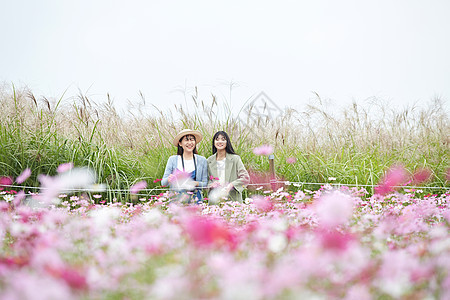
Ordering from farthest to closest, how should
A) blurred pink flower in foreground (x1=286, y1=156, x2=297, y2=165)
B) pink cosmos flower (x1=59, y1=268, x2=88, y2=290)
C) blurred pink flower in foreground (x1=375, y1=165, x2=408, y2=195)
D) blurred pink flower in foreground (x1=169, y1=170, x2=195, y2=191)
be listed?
blurred pink flower in foreground (x1=286, y1=156, x2=297, y2=165) → blurred pink flower in foreground (x1=375, y1=165, x2=408, y2=195) → blurred pink flower in foreground (x1=169, y1=170, x2=195, y2=191) → pink cosmos flower (x1=59, y1=268, x2=88, y2=290)

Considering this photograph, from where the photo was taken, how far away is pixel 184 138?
14.6 feet

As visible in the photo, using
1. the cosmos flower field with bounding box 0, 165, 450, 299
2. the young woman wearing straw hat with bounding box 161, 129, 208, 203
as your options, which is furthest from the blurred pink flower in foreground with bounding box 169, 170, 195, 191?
the cosmos flower field with bounding box 0, 165, 450, 299

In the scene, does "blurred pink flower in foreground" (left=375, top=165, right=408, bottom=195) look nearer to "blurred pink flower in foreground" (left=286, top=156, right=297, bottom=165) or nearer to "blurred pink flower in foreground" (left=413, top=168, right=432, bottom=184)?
"blurred pink flower in foreground" (left=413, top=168, right=432, bottom=184)

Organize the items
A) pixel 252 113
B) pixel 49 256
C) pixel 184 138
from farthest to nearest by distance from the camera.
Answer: pixel 252 113, pixel 184 138, pixel 49 256

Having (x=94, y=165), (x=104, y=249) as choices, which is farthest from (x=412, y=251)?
(x=94, y=165)

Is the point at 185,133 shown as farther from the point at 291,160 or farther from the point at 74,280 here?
the point at 74,280

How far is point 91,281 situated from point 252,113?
4535mm

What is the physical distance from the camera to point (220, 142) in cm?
441

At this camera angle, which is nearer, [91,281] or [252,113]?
[91,281]

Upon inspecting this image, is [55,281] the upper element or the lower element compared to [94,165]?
lower

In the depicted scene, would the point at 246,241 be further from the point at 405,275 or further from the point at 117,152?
the point at 117,152

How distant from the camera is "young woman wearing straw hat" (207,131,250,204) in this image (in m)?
4.34

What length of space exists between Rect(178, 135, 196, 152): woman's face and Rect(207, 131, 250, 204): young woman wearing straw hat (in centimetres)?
24

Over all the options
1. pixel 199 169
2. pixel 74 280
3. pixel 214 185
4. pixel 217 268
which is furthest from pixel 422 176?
pixel 74 280
